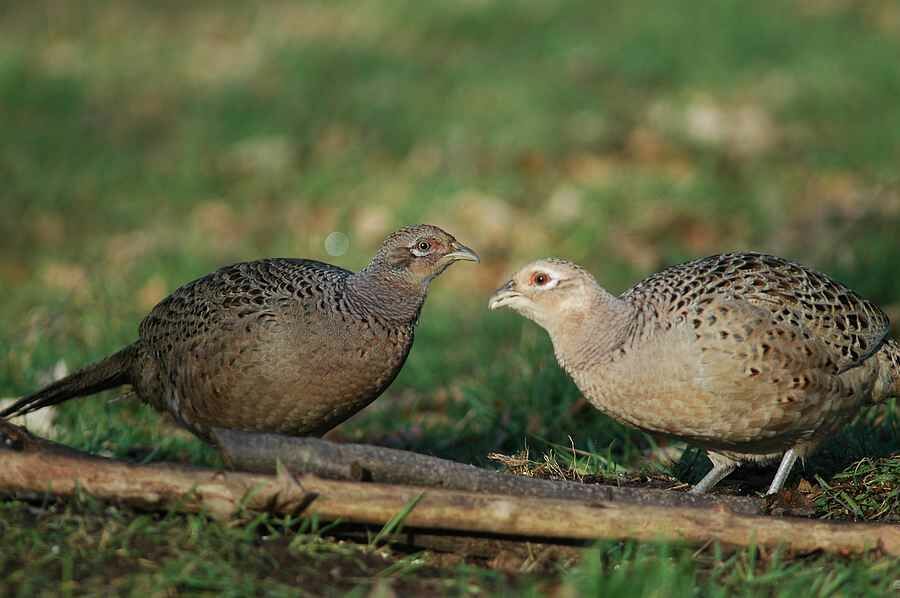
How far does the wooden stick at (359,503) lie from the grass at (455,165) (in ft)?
3.49

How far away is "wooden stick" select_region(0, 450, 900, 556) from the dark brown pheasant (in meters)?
1.07

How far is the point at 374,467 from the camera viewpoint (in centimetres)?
381

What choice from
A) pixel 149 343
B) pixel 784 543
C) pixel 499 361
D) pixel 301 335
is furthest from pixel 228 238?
pixel 784 543

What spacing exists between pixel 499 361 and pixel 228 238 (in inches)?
134

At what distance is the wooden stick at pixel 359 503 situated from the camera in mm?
3570

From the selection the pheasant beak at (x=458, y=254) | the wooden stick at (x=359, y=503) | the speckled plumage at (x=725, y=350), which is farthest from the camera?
the pheasant beak at (x=458, y=254)

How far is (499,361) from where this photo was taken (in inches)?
275

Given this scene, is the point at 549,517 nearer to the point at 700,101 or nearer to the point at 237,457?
the point at 237,457

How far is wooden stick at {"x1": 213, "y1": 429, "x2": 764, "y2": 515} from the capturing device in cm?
375

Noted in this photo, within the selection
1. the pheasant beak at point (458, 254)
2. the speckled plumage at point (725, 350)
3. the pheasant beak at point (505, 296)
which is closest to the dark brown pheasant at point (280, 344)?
the pheasant beak at point (458, 254)

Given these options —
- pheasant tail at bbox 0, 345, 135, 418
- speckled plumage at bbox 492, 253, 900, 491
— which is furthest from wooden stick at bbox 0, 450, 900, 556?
pheasant tail at bbox 0, 345, 135, 418

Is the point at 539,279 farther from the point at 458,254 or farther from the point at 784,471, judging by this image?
the point at 784,471

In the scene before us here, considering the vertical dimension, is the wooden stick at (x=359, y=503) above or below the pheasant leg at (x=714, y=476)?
above

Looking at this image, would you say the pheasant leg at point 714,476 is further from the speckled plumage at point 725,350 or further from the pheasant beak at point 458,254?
the pheasant beak at point 458,254
